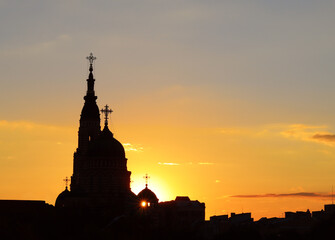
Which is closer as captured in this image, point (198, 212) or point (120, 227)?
point (120, 227)

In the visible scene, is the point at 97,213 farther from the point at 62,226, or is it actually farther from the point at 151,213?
the point at 62,226

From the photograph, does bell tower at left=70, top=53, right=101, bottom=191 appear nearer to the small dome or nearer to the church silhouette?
the church silhouette

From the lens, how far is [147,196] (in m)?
155

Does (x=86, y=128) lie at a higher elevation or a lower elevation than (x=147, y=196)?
higher

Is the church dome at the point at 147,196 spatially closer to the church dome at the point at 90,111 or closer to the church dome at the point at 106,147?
Answer: the church dome at the point at 106,147

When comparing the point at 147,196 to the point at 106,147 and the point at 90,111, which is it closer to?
the point at 106,147

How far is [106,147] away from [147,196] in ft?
36.8

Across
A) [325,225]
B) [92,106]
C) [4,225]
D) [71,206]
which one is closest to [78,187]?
[71,206]

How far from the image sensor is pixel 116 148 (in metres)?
152

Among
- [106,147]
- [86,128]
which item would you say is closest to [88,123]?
[86,128]

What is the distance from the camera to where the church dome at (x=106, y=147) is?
151250 millimetres

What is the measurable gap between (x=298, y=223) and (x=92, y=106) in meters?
44.5

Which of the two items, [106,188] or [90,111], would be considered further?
[90,111]

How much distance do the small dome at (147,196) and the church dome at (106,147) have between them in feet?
24.2
